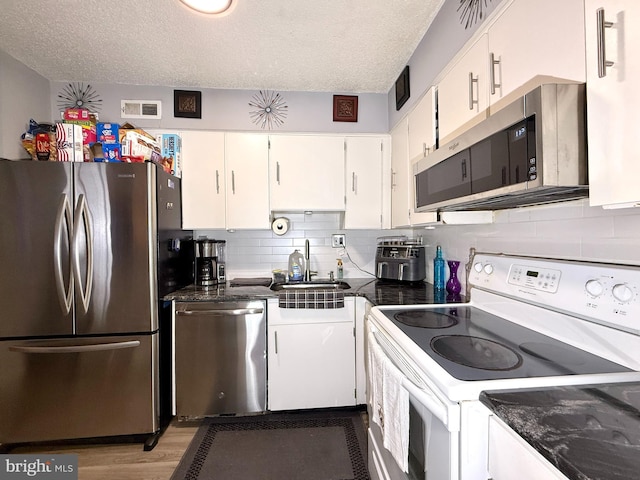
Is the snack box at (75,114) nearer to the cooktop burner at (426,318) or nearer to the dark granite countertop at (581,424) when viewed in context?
the cooktop burner at (426,318)

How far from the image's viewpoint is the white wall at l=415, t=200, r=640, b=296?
2.97 feet

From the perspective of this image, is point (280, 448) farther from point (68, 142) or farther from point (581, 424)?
point (68, 142)

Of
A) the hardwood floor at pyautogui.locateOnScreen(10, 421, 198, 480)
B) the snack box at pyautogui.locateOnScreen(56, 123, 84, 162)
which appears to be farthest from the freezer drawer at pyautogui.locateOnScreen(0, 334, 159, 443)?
the snack box at pyautogui.locateOnScreen(56, 123, 84, 162)

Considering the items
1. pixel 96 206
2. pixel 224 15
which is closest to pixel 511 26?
pixel 224 15

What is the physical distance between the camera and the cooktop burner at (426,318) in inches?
48.2

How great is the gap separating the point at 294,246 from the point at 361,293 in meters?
0.82

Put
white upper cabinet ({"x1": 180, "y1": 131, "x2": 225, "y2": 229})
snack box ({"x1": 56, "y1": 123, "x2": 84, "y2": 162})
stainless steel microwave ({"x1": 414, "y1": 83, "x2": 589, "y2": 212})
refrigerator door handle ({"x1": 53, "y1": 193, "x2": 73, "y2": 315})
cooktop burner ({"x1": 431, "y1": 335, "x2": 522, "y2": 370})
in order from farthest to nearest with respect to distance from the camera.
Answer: white upper cabinet ({"x1": 180, "y1": 131, "x2": 225, "y2": 229})
snack box ({"x1": 56, "y1": 123, "x2": 84, "y2": 162})
refrigerator door handle ({"x1": 53, "y1": 193, "x2": 73, "y2": 315})
cooktop burner ({"x1": 431, "y1": 335, "x2": 522, "y2": 370})
stainless steel microwave ({"x1": 414, "y1": 83, "x2": 589, "y2": 212})

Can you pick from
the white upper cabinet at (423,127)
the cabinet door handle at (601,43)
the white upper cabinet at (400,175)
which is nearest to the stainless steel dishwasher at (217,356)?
the white upper cabinet at (400,175)

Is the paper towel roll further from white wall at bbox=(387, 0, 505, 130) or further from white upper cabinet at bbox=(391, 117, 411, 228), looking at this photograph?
white wall at bbox=(387, 0, 505, 130)

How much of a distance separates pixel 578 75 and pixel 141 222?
6.52 ft

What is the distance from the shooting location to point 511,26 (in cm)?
97

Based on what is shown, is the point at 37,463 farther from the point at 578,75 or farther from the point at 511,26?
the point at 511,26

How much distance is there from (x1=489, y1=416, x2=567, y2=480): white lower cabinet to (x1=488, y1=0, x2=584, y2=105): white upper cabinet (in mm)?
848

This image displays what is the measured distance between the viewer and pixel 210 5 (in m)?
1.48
